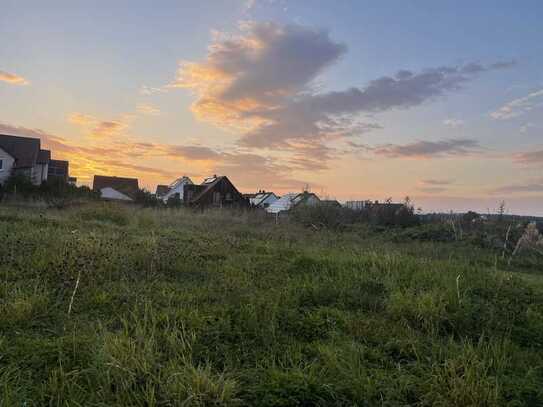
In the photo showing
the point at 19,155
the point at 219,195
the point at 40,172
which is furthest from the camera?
the point at 219,195

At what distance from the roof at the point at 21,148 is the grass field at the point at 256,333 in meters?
35.5

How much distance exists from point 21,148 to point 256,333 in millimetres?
41325

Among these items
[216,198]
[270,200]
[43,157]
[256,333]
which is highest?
[43,157]

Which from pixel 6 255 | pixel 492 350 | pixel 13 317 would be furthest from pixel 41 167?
pixel 492 350

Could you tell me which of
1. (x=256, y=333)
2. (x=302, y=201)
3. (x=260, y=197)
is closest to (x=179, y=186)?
(x=260, y=197)

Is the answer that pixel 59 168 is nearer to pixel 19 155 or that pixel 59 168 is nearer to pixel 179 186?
pixel 19 155

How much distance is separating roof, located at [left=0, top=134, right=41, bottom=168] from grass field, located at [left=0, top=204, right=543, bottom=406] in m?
35.5

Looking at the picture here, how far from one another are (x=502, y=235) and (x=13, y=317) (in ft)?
53.3

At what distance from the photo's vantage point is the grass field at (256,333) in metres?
2.20

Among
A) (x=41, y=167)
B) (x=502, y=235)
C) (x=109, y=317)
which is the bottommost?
(x=109, y=317)

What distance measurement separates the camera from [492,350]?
284cm

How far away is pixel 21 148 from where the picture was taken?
35.6 metres

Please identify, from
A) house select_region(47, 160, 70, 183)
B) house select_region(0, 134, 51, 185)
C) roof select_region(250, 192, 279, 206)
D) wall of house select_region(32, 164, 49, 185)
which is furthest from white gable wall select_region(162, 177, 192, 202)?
house select_region(0, 134, 51, 185)

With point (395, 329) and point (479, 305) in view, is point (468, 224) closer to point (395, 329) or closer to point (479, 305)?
point (479, 305)
